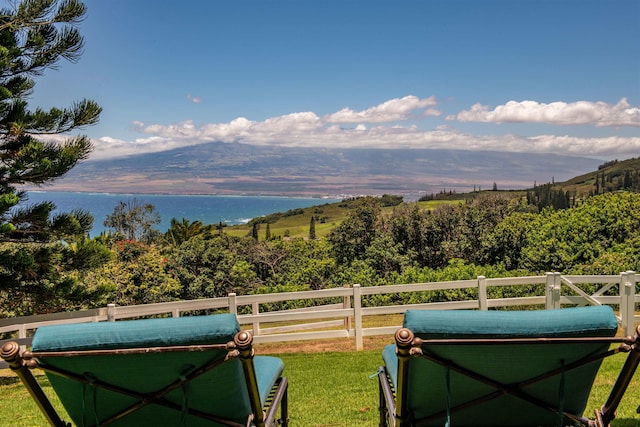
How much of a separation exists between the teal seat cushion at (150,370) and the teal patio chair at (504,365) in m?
0.68

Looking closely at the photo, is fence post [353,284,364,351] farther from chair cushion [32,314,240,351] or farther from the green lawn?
chair cushion [32,314,240,351]

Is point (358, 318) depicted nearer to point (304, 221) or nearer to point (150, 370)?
point (150, 370)

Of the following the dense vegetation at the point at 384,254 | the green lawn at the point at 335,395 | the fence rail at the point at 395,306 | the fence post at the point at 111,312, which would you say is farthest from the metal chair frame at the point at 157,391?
the dense vegetation at the point at 384,254

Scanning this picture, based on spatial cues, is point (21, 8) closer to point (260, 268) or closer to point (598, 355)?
point (598, 355)

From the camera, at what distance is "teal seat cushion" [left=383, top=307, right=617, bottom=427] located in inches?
69.8

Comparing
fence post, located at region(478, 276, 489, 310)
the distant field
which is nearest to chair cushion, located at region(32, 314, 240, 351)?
fence post, located at region(478, 276, 489, 310)

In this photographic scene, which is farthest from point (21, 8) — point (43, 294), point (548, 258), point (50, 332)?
point (548, 258)

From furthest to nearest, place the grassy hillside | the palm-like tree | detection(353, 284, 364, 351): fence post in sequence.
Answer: the grassy hillside → the palm-like tree → detection(353, 284, 364, 351): fence post

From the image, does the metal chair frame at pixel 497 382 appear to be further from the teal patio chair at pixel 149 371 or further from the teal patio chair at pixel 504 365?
the teal patio chair at pixel 149 371

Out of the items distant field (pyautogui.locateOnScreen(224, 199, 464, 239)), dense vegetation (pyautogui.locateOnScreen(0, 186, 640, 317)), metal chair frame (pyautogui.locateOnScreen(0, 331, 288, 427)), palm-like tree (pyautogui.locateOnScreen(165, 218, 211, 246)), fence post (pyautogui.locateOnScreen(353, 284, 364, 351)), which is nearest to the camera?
metal chair frame (pyautogui.locateOnScreen(0, 331, 288, 427))

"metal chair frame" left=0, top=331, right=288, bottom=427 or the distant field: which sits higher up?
"metal chair frame" left=0, top=331, right=288, bottom=427

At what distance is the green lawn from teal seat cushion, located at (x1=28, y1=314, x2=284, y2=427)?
1820mm

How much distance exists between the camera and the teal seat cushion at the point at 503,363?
1.77 m

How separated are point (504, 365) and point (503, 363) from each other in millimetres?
17
